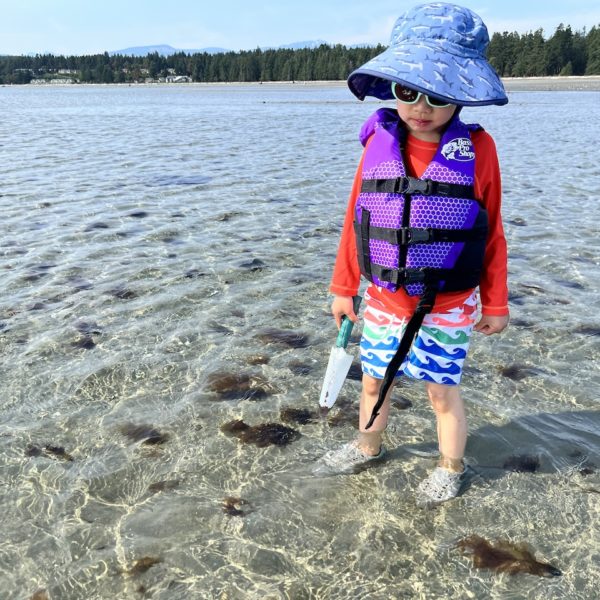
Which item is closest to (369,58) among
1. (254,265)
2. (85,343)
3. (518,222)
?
(518,222)

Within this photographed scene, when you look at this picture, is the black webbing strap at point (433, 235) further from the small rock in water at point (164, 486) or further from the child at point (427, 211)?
the small rock in water at point (164, 486)

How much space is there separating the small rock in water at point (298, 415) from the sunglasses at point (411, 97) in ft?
9.48

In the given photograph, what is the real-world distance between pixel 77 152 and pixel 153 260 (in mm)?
14738

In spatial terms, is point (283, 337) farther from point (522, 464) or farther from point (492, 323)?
point (492, 323)

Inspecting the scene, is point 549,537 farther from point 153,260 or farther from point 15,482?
point 153,260

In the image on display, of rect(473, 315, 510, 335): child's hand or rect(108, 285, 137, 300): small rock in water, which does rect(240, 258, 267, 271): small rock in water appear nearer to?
rect(108, 285, 137, 300): small rock in water

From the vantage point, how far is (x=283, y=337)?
6.47 metres

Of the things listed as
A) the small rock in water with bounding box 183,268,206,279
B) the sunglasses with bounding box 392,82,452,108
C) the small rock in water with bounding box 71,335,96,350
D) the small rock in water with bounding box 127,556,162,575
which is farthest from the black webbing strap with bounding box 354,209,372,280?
the small rock in water with bounding box 183,268,206,279

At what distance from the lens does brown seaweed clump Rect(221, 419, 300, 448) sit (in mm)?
4668

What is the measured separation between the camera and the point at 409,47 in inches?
126

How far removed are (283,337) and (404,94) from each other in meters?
3.76

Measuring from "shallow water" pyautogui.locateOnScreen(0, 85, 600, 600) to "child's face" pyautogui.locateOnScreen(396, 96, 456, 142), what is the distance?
2523mm

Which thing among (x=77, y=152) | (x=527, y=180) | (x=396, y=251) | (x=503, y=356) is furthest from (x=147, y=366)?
(x=77, y=152)

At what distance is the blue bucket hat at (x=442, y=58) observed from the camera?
9.82ft
